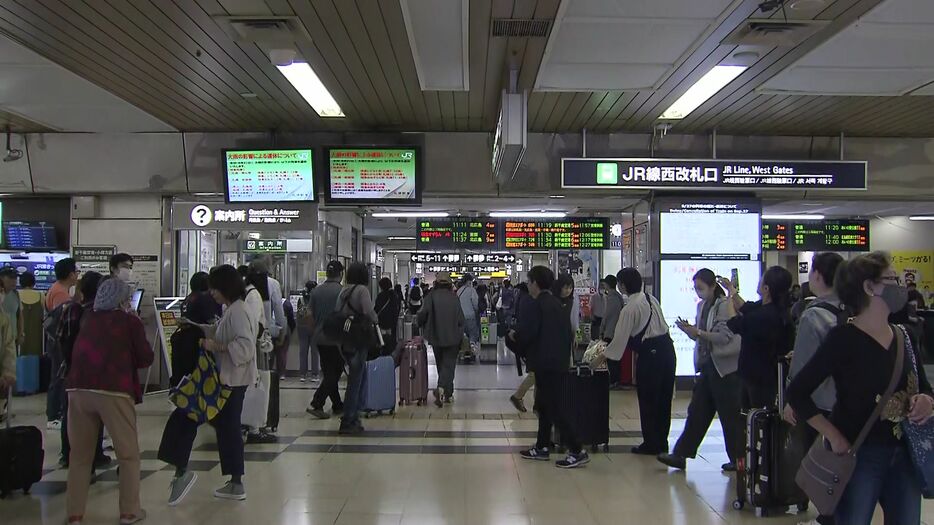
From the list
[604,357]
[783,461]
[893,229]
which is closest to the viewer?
[783,461]

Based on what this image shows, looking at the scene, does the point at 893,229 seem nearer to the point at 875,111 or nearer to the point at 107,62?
the point at 875,111

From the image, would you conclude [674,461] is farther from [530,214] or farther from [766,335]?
[530,214]

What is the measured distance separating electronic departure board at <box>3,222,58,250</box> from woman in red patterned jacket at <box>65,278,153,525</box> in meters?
6.59

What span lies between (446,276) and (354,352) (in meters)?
2.65

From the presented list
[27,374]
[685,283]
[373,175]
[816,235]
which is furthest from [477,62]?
[816,235]

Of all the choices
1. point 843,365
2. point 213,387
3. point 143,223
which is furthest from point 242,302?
point 143,223

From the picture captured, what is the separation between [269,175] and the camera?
8789mm

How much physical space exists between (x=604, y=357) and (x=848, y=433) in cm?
341

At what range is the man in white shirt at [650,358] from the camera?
6.04 m

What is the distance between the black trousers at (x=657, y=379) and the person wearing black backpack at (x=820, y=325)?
2.22 m

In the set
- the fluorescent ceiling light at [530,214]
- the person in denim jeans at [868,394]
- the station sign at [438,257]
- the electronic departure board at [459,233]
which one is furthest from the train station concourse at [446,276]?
the station sign at [438,257]

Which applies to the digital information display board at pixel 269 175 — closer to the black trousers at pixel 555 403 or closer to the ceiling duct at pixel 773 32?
the black trousers at pixel 555 403

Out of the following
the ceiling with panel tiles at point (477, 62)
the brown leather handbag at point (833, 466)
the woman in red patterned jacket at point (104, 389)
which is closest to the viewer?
the brown leather handbag at point (833, 466)

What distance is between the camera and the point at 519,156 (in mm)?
7219
